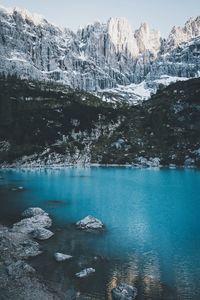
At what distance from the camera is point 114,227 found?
5894 cm

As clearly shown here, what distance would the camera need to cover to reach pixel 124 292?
32.1 metres

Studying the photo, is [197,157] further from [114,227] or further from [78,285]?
[78,285]

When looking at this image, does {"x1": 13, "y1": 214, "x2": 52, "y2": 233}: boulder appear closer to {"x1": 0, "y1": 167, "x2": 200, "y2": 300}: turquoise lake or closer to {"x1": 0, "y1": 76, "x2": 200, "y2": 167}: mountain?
{"x1": 0, "y1": 167, "x2": 200, "y2": 300}: turquoise lake

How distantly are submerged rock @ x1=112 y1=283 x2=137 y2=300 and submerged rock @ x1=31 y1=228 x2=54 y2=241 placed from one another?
19795 mm

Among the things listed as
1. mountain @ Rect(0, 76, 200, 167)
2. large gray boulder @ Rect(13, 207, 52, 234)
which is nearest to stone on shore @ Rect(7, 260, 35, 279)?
large gray boulder @ Rect(13, 207, 52, 234)

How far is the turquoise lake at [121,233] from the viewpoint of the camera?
35.8 metres

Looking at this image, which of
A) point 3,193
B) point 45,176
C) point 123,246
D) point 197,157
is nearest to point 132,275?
point 123,246

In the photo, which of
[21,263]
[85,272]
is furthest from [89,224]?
[85,272]

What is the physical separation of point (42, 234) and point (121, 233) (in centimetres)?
1225

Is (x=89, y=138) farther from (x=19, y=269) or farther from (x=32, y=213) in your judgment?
(x=19, y=269)

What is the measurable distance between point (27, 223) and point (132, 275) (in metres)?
25.1

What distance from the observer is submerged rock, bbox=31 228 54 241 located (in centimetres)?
5059

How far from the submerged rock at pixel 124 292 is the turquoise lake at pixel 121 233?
2.29 ft

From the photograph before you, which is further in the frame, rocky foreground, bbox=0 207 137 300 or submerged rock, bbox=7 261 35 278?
submerged rock, bbox=7 261 35 278
